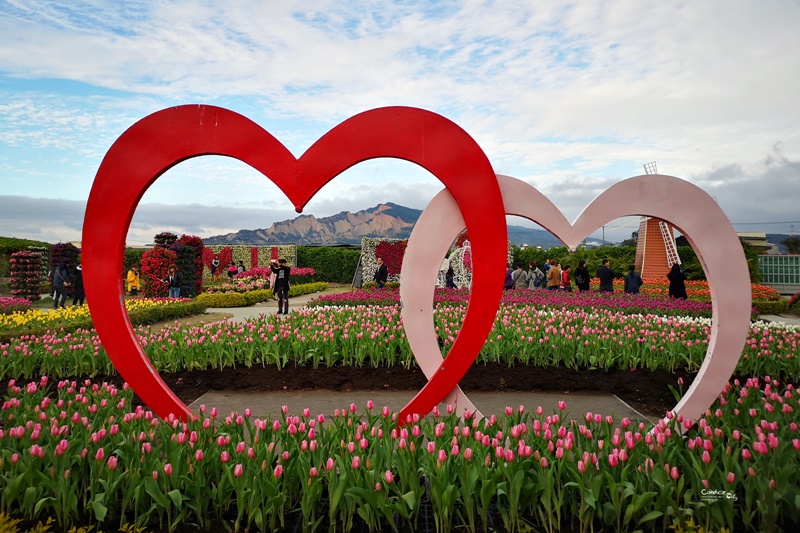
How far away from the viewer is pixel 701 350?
7.71 m

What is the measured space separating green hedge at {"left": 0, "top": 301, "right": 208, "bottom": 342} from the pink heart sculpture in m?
6.05

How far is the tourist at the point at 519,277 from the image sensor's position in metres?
19.1

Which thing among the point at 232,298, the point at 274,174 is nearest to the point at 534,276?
the point at 232,298

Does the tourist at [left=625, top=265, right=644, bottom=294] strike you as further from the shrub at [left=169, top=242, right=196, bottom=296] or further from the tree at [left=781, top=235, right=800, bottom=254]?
the tree at [left=781, top=235, right=800, bottom=254]

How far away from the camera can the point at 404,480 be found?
11.0ft

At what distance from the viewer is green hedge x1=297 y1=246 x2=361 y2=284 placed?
124 ft

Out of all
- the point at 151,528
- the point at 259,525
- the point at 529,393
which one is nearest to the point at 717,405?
the point at 529,393

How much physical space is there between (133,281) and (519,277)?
15.5 m

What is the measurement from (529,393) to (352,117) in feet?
14.1

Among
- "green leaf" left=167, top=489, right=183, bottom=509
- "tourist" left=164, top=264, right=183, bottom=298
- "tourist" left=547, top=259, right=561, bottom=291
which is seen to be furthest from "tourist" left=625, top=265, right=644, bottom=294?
"green leaf" left=167, top=489, right=183, bottom=509

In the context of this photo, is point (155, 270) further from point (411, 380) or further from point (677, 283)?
point (677, 283)

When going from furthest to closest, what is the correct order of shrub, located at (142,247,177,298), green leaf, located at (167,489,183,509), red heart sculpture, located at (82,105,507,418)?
shrub, located at (142,247,177,298) < red heart sculpture, located at (82,105,507,418) < green leaf, located at (167,489,183,509)

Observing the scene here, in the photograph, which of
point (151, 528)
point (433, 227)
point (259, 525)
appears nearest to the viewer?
point (259, 525)

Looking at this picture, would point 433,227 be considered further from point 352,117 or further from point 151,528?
point 151,528
